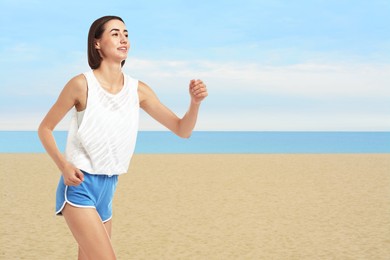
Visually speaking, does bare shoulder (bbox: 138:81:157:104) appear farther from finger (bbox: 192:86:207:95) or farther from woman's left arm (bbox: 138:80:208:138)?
finger (bbox: 192:86:207:95)

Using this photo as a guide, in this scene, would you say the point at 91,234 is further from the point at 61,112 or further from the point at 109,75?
the point at 109,75

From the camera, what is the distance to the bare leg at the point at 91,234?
116 inches

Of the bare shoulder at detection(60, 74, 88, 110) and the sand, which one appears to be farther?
the sand

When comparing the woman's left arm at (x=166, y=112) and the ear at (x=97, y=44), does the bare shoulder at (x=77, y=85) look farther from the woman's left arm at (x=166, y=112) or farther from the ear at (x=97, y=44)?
the woman's left arm at (x=166, y=112)

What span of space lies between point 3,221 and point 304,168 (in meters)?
11.6

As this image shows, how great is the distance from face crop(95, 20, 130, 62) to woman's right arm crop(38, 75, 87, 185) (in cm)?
19

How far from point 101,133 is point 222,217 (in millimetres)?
6142

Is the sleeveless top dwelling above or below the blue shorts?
above

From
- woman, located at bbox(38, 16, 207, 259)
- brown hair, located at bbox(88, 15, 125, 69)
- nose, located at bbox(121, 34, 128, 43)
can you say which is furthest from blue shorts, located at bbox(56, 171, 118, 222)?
nose, located at bbox(121, 34, 128, 43)

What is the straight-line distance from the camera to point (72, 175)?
295cm

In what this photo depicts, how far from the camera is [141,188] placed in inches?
516

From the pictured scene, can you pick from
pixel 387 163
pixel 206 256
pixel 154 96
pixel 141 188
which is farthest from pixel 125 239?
pixel 387 163

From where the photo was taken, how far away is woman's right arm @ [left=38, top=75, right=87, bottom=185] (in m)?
3.05

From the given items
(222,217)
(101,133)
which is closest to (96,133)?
(101,133)
